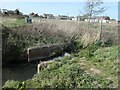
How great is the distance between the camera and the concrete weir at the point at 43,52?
20.8m

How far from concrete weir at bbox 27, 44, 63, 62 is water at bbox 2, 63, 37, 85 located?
0.83 m

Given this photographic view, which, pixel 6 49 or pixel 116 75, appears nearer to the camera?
pixel 116 75

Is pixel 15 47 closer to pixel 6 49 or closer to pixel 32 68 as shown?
pixel 6 49

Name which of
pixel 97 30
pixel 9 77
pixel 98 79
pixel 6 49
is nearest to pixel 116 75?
pixel 98 79

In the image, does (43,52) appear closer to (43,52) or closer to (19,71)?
(43,52)

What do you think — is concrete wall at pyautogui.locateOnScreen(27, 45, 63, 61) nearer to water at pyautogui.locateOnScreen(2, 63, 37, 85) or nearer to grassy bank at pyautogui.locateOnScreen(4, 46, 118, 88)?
water at pyautogui.locateOnScreen(2, 63, 37, 85)

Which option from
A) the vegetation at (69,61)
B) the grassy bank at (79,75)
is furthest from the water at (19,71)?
the grassy bank at (79,75)

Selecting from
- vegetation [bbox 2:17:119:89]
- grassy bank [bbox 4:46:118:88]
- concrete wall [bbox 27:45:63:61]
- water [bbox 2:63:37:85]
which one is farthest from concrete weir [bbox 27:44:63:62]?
grassy bank [bbox 4:46:118:88]

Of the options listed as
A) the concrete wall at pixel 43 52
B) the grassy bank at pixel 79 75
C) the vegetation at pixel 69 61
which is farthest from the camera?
the concrete wall at pixel 43 52

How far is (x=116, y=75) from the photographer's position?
427 inches

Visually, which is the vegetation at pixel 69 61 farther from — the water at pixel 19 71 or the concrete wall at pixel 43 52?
the water at pixel 19 71

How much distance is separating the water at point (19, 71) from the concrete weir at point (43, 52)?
0.83 m

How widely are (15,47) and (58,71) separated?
31.1 feet

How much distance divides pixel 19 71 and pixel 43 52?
3.82 meters
